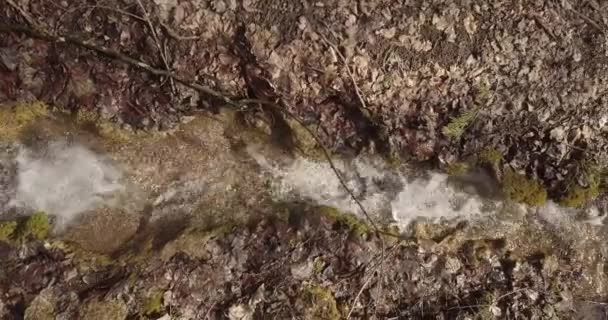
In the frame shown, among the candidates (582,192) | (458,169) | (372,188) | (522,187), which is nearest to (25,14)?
(372,188)

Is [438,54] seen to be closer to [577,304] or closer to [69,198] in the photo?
[577,304]

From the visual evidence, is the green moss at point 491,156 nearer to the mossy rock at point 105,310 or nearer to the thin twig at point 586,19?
the thin twig at point 586,19

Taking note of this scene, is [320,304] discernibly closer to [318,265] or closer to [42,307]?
[318,265]

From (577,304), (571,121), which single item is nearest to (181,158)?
(571,121)

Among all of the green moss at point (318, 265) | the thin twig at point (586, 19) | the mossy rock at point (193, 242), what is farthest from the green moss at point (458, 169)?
the mossy rock at point (193, 242)

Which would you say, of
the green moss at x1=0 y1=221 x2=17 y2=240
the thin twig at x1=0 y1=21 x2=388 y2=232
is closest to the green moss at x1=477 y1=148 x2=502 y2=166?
the thin twig at x1=0 y1=21 x2=388 y2=232

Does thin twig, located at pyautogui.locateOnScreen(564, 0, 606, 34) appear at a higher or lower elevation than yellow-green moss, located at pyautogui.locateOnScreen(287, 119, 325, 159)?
higher

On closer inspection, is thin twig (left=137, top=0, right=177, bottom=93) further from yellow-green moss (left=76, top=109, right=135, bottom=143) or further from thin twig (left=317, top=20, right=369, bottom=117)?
thin twig (left=317, top=20, right=369, bottom=117)

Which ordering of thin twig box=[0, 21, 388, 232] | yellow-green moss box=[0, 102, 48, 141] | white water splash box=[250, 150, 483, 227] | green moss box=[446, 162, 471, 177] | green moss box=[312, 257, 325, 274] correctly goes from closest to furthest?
thin twig box=[0, 21, 388, 232]
green moss box=[312, 257, 325, 274]
yellow-green moss box=[0, 102, 48, 141]
green moss box=[446, 162, 471, 177]
white water splash box=[250, 150, 483, 227]
